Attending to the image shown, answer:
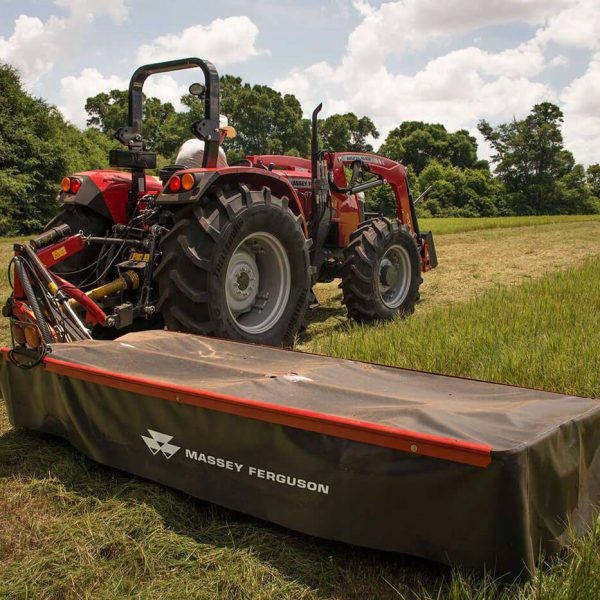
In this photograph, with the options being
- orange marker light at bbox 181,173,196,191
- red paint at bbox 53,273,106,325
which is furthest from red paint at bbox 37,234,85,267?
orange marker light at bbox 181,173,196,191

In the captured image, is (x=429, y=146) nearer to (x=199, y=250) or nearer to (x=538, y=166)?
(x=538, y=166)

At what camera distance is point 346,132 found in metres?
46.9

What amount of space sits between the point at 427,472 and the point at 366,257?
Answer: 12.5ft

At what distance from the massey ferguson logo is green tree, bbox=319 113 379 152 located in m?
42.7

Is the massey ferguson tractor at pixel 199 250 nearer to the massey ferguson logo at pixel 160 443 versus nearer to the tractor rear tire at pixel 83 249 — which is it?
the tractor rear tire at pixel 83 249

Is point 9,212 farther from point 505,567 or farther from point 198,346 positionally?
point 505,567

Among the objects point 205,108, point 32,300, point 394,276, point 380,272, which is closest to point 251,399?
point 32,300

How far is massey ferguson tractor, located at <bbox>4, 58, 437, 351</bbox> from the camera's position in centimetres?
383

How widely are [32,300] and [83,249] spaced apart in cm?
175

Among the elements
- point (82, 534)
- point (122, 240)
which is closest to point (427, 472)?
point (82, 534)

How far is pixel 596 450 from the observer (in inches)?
86.0

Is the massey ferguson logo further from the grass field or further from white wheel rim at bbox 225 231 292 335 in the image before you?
white wheel rim at bbox 225 231 292 335

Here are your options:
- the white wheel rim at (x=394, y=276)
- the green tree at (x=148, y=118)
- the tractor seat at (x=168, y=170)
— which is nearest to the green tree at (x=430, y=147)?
the green tree at (x=148, y=118)

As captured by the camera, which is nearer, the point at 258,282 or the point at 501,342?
the point at 501,342
